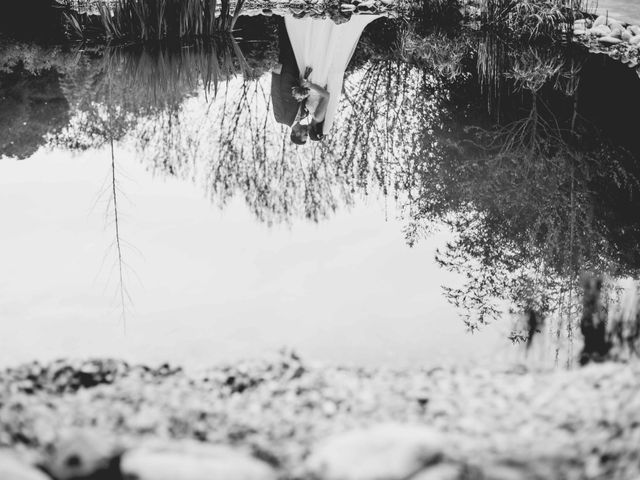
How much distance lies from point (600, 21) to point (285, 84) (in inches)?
201

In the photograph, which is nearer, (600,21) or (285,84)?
(285,84)

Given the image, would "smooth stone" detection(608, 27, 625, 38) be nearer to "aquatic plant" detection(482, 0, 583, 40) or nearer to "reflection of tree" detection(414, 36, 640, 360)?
"aquatic plant" detection(482, 0, 583, 40)

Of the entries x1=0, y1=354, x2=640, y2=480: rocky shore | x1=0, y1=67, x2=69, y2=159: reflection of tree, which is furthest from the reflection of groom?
x1=0, y1=354, x2=640, y2=480: rocky shore

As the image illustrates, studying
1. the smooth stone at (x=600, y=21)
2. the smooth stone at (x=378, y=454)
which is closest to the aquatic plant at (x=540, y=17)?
the smooth stone at (x=600, y=21)

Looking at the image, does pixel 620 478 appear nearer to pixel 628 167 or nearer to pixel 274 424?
pixel 274 424

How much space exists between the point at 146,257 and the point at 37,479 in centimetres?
264

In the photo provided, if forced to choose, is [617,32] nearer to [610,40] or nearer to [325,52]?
[610,40]

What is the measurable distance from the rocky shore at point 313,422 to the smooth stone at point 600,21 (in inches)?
303

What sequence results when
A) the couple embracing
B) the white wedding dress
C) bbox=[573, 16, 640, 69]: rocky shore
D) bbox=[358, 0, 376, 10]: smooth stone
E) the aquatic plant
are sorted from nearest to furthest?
1. the couple embracing
2. the white wedding dress
3. bbox=[573, 16, 640, 69]: rocky shore
4. the aquatic plant
5. bbox=[358, 0, 376, 10]: smooth stone

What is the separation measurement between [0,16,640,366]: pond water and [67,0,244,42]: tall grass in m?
0.46

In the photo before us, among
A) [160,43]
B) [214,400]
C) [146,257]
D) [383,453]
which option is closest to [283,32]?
[160,43]

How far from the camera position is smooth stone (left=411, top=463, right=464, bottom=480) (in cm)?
240

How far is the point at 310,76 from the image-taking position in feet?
26.8

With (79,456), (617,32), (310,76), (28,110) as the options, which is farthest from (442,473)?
(617,32)
